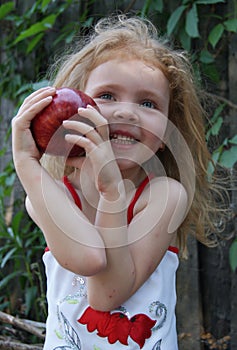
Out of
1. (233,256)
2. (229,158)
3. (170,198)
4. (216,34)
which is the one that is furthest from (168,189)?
(216,34)

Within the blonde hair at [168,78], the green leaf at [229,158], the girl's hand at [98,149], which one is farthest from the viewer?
the green leaf at [229,158]

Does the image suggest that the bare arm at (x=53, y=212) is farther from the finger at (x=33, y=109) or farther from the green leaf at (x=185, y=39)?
the green leaf at (x=185, y=39)

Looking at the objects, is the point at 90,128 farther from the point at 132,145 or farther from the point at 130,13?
the point at 130,13

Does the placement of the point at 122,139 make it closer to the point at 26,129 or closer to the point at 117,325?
the point at 26,129

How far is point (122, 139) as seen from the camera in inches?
49.5

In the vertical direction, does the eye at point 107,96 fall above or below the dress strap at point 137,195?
above

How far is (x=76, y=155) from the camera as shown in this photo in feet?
4.04

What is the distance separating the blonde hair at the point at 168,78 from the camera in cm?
143

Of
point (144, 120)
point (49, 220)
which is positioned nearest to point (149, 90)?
point (144, 120)

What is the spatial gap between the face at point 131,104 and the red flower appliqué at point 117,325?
1.08ft

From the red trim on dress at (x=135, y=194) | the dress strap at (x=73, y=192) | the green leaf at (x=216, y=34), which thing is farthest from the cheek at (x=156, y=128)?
the green leaf at (x=216, y=34)

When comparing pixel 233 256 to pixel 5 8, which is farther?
pixel 5 8

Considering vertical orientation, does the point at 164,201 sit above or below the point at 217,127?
above

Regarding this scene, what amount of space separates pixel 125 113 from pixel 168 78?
0.79ft
